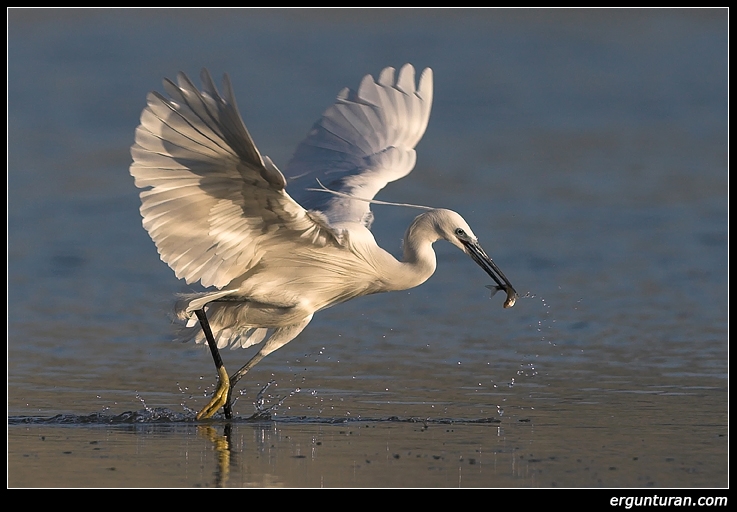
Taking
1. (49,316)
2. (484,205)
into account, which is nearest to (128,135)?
(484,205)

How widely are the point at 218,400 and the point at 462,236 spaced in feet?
6.28

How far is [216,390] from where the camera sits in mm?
8328

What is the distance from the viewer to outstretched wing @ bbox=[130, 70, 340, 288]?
23.6 ft

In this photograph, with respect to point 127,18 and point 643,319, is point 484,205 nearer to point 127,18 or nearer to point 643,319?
point 643,319

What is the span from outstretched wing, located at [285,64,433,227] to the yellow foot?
2.08m

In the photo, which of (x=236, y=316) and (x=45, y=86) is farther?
(x=45, y=86)

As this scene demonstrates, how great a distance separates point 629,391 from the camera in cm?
867

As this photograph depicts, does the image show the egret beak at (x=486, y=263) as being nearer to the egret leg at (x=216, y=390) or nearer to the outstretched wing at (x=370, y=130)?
the outstretched wing at (x=370, y=130)

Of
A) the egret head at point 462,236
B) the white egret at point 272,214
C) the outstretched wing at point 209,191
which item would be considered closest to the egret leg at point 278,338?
the white egret at point 272,214

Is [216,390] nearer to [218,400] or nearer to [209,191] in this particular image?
[218,400]

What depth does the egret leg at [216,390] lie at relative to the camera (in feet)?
26.9

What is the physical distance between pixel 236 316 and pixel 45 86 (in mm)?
15959

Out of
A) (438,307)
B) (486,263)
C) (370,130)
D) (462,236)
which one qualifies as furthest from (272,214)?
(438,307)

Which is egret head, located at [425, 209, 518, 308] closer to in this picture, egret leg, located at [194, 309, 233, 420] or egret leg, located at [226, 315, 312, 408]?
egret leg, located at [226, 315, 312, 408]
